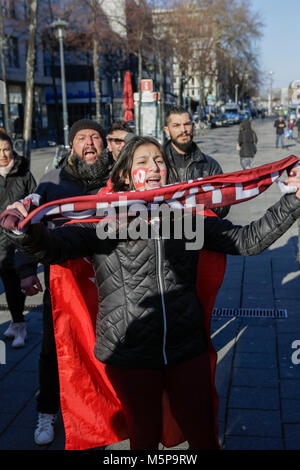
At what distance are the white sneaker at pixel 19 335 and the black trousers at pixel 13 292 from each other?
5 centimetres

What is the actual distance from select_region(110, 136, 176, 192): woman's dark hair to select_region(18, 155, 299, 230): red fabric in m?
0.08

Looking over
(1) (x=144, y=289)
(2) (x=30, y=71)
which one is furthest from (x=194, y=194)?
(2) (x=30, y=71)

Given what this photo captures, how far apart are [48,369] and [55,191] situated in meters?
1.16

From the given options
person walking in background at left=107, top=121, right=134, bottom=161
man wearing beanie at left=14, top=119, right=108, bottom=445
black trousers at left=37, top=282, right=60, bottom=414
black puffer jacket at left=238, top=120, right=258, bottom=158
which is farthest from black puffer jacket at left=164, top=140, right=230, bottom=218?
black puffer jacket at left=238, top=120, right=258, bottom=158

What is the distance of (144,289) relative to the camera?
7.72 ft

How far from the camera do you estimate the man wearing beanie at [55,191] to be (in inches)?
132

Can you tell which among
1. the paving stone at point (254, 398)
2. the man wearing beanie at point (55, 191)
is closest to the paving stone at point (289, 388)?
the paving stone at point (254, 398)

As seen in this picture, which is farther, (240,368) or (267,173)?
(240,368)

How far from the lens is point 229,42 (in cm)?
5472

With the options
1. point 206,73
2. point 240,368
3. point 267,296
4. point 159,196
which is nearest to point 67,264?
point 159,196

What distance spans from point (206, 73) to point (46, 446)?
178 feet

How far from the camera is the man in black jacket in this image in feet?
14.6

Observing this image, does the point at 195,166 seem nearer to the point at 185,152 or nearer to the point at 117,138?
the point at 185,152
